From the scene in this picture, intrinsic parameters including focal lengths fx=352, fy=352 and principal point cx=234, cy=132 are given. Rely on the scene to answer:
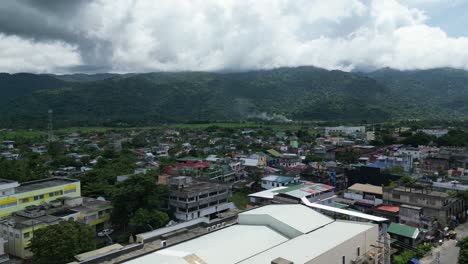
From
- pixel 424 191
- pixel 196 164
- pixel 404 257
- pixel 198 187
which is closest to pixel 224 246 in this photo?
pixel 404 257

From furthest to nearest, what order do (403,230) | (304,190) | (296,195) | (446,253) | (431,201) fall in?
(304,190)
(296,195)
(431,201)
(403,230)
(446,253)

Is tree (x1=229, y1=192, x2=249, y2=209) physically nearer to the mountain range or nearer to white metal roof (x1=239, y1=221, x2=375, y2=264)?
white metal roof (x1=239, y1=221, x2=375, y2=264)

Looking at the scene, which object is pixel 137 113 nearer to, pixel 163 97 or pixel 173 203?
pixel 163 97

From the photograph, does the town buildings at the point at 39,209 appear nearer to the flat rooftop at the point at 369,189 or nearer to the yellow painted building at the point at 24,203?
the yellow painted building at the point at 24,203

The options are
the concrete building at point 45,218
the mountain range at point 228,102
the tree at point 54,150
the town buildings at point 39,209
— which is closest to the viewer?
the concrete building at point 45,218

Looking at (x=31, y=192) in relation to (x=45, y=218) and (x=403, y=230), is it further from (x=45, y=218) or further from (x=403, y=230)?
(x=403, y=230)

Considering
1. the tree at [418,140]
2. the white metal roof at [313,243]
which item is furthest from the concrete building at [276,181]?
the tree at [418,140]
